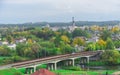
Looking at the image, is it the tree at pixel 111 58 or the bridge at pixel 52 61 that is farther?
the tree at pixel 111 58

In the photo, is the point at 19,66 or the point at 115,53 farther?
the point at 115,53

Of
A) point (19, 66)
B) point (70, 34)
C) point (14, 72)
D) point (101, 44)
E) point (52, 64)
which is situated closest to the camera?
point (14, 72)

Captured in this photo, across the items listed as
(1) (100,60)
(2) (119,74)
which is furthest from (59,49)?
(2) (119,74)

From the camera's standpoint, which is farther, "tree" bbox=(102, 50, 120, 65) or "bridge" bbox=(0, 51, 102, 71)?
"tree" bbox=(102, 50, 120, 65)

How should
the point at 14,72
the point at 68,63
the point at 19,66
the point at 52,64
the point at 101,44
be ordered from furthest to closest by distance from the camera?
the point at 101,44 < the point at 68,63 < the point at 52,64 < the point at 19,66 < the point at 14,72

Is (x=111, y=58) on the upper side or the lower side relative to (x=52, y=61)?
lower

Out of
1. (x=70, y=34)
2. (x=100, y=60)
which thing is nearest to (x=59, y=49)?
(x=100, y=60)

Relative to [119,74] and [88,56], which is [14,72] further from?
[88,56]

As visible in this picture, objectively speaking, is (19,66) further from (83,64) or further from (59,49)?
(59,49)

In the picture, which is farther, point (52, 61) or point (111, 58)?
point (111, 58)
